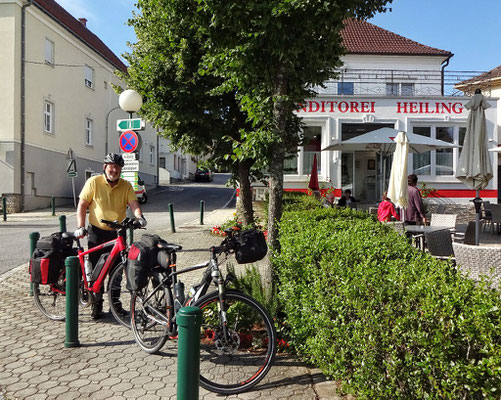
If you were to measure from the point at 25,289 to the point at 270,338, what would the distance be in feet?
16.1

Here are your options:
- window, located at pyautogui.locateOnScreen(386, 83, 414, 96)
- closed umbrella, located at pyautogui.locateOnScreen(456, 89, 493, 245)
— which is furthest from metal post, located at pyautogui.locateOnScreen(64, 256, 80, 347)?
window, located at pyautogui.locateOnScreen(386, 83, 414, 96)

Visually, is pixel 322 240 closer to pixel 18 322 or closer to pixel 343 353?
pixel 343 353

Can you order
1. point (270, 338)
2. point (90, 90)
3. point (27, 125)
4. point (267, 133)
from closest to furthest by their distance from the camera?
point (270, 338) → point (267, 133) → point (27, 125) → point (90, 90)

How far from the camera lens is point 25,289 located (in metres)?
6.71

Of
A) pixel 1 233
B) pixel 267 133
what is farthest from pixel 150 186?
pixel 267 133

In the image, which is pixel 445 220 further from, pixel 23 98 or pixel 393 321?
pixel 23 98

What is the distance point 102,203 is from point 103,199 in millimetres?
48

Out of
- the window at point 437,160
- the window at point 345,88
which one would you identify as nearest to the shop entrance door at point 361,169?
the window at point 437,160

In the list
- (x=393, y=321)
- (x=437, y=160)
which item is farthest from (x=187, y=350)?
(x=437, y=160)

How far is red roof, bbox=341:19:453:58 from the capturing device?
78.1 ft

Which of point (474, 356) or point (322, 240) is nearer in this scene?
point (474, 356)

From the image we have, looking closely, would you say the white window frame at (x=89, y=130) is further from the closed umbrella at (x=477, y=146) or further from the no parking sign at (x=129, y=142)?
the closed umbrella at (x=477, y=146)

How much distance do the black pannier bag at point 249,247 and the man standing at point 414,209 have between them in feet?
20.4

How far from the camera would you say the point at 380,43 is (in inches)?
977
